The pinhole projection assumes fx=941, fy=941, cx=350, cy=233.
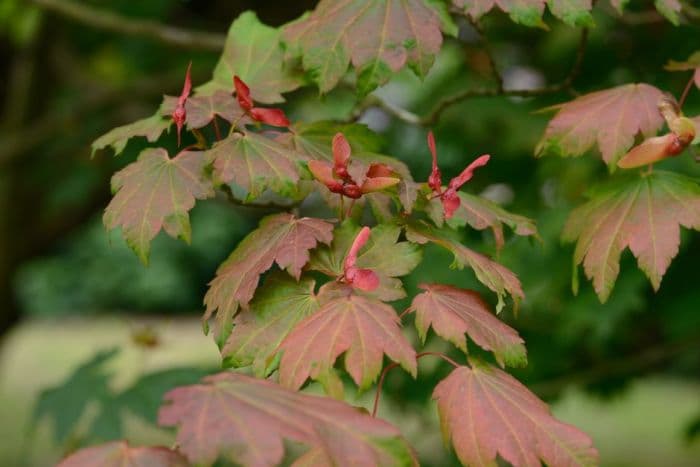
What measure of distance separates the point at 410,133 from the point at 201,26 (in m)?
1.15

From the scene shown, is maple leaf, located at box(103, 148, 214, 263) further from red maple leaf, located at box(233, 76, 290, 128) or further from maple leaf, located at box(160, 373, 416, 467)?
maple leaf, located at box(160, 373, 416, 467)

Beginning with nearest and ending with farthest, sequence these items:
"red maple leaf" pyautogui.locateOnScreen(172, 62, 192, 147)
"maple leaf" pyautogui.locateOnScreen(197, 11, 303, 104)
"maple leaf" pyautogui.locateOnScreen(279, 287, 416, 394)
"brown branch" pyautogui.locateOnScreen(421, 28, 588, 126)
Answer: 1. "maple leaf" pyautogui.locateOnScreen(279, 287, 416, 394)
2. "red maple leaf" pyautogui.locateOnScreen(172, 62, 192, 147)
3. "maple leaf" pyautogui.locateOnScreen(197, 11, 303, 104)
4. "brown branch" pyautogui.locateOnScreen(421, 28, 588, 126)

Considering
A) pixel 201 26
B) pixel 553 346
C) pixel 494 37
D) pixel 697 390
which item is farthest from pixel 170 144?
pixel 697 390

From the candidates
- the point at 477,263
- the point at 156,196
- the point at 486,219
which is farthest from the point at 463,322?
the point at 156,196

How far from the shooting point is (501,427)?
44.6 inches

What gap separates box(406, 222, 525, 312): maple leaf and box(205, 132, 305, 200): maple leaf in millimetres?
180

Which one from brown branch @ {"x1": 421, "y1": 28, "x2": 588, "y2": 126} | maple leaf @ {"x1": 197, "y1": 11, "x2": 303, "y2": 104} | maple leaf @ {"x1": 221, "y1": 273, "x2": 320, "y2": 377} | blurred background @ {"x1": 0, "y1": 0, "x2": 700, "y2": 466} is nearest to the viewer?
maple leaf @ {"x1": 221, "y1": 273, "x2": 320, "y2": 377}

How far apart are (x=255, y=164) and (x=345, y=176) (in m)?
0.14

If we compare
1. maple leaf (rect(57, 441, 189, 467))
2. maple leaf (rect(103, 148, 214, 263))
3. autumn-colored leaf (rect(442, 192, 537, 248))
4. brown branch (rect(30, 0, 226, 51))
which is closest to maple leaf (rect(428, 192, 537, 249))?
autumn-colored leaf (rect(442, 192, 537, 248))

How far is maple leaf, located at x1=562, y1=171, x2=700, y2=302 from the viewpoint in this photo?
1.34 meters

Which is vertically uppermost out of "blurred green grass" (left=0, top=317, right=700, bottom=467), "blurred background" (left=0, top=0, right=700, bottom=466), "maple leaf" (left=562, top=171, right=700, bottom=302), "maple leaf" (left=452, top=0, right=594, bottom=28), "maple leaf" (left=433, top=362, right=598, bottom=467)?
"maple leaf" (left=452, top=0, right=594, bottom=28)

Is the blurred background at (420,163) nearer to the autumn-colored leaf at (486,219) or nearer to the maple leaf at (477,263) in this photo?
the autumn-colored leaf at (486,219)

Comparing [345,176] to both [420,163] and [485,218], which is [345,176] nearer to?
[485,218]

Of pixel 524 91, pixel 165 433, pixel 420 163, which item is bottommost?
pixel 165 433
